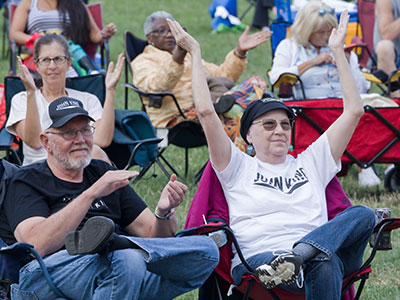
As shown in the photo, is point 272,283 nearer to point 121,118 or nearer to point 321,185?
point 321,185

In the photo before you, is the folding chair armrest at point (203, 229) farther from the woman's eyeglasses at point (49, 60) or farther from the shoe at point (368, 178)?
the shoe at point (368, 178)

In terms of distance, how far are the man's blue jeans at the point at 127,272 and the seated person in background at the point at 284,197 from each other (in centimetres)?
34

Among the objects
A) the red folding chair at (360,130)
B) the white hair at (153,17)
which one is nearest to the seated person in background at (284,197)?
the red folding chair at (360,130)

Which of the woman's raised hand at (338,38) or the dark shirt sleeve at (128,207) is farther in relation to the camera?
the woman's raised hand at (338,38)

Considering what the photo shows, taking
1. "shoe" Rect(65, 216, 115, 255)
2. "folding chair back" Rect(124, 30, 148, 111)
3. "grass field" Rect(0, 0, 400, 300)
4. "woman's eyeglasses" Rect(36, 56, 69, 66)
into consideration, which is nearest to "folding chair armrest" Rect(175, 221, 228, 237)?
"shoe" Rect(65, 216, 115, 255)

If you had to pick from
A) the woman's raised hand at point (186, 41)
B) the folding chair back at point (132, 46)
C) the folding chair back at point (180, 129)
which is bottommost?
the folding chair back at point (180, 129)

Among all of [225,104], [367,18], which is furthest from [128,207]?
[367,18]

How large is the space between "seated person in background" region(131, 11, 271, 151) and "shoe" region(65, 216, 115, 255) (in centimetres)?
313

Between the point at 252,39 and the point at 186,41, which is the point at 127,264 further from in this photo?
the point at 252,39

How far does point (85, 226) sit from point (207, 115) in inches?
36.5

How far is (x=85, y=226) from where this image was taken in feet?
10.1

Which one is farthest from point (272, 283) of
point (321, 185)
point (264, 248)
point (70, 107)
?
point (70, 107)

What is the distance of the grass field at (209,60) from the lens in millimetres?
4758

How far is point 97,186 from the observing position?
3.37 metres
